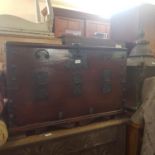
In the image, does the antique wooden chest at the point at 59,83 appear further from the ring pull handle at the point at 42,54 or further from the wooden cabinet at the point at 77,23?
the wooden cabinet at the point at 77,23

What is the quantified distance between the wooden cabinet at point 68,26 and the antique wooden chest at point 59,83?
5.14ft

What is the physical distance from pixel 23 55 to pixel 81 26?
2133 millimetres

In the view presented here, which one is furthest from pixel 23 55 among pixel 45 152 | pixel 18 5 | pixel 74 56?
pixel 18 5

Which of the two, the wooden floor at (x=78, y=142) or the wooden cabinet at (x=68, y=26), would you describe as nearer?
the wooden floor at (x=78, y=142)

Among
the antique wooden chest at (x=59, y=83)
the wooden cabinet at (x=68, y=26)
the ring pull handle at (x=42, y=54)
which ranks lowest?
the antique wooden chest at (x=59, y=83)

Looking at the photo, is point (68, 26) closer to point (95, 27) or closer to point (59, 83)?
point (95, 27)

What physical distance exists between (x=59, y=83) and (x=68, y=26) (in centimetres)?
190

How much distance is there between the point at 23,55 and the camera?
1100mm

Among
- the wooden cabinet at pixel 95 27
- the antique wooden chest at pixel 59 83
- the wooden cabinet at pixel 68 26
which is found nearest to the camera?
the antique wooden chest at pixel 59 83

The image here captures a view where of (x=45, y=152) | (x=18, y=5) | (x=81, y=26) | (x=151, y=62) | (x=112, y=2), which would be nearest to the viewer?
(x=45, y=152)

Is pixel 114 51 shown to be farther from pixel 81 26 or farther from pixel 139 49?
pixel 81 26

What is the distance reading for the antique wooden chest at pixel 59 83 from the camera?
1.10 metres

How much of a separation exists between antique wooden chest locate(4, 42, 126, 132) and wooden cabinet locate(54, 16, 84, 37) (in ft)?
5.14

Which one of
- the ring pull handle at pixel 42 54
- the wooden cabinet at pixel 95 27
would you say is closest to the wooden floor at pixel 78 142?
the ring pull handle at pixel 42 54
